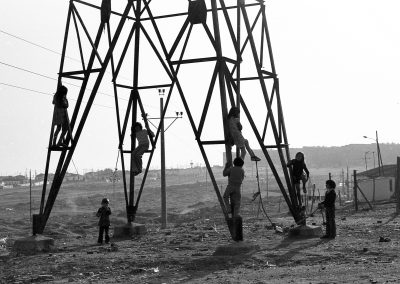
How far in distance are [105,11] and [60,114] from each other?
3.25 m

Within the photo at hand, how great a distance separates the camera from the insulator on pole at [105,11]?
16938mm

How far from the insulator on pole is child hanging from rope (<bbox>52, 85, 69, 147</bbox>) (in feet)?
8.40

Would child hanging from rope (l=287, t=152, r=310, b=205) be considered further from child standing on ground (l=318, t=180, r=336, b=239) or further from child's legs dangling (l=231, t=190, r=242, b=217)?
child's legs dangling (l=231, t=190, r=242, b=217)

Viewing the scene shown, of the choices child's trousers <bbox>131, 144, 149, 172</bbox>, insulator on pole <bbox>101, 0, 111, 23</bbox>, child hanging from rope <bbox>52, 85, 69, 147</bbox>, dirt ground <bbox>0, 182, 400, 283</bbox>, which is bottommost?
dirt ground <bbox>0, 182, 400, 283</bbox>

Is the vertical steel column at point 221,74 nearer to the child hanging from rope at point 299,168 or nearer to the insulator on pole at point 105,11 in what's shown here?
the child hanging from rope at point 299,168

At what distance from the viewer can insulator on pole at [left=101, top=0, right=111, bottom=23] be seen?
1694 cm

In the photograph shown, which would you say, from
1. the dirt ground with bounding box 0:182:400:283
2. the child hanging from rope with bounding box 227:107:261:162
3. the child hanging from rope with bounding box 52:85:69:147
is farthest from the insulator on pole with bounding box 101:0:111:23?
the dirt ground with bounding box 0:182:400:283

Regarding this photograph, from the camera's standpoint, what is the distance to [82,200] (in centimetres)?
7362

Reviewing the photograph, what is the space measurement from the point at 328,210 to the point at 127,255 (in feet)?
17.1

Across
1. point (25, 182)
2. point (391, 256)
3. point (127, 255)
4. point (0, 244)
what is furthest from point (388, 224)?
point (25, 182)

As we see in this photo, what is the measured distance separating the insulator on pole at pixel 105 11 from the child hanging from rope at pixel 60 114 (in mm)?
2561

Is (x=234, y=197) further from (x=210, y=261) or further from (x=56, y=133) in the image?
(x=56, y=133)

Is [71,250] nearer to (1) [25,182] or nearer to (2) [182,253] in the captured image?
(2) [182,253]

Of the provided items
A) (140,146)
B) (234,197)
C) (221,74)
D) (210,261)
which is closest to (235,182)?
(234,197)
